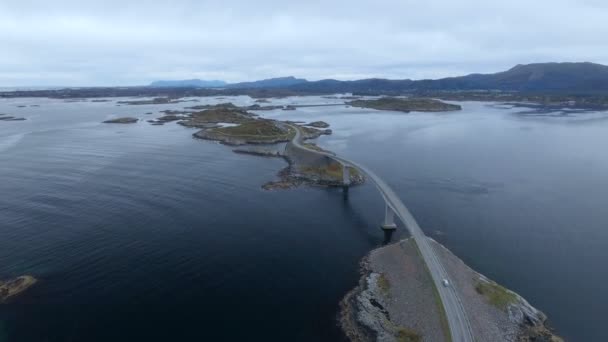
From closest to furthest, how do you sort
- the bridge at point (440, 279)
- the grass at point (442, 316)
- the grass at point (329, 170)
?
the bridge at point (440, 279), the grass at point (442, 316), the grass at point (329, 170)

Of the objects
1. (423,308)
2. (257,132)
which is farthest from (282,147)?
(423,308)

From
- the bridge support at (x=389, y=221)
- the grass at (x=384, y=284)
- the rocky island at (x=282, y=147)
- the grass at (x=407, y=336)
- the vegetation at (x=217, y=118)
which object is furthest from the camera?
the vegetation at (x=217, y=118)

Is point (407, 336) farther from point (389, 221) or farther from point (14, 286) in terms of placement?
point (14, 286)

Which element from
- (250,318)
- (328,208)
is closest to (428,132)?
(328,208)

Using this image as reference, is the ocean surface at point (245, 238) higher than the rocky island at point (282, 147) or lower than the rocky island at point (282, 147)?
lower

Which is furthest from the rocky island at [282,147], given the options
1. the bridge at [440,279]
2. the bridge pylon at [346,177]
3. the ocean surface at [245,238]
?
the bridge at [440,279]

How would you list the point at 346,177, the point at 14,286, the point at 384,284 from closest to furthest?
the point at 14,286 < the point at 384,284 < the point at 346,177

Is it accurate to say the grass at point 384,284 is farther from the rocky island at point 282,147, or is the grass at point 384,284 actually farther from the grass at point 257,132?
the grass at point 257,132
